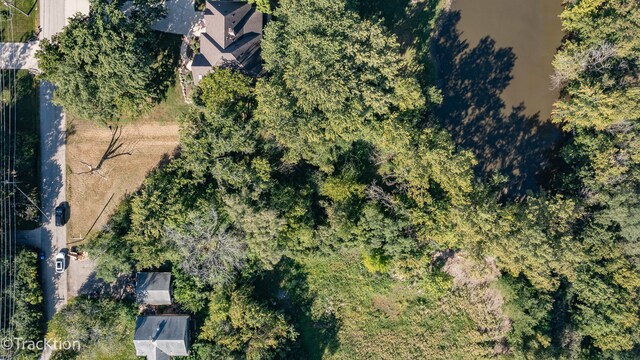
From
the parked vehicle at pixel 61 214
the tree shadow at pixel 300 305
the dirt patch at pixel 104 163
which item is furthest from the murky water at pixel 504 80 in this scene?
the parked vehicle at pixel 61 214

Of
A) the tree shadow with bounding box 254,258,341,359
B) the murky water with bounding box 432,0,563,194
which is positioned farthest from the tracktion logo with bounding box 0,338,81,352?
the murky water with bounding box 432,0,563,194

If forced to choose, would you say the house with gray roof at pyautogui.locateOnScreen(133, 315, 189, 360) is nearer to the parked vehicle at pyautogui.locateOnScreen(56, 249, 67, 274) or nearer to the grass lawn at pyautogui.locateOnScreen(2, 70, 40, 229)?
the parked vehicle at pyautogui.locateOnScreen(56, 249, 67, 274)

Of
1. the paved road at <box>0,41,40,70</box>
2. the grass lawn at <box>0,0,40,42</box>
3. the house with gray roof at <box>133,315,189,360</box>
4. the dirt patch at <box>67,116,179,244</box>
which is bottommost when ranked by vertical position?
the house with gray roof at <box>133,315,189,360</box>

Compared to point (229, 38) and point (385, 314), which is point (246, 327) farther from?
point (229, 38)

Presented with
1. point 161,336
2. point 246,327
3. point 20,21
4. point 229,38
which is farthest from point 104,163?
point 246,327

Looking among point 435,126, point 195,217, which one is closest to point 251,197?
point 195,217

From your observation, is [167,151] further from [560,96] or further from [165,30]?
[560,96]

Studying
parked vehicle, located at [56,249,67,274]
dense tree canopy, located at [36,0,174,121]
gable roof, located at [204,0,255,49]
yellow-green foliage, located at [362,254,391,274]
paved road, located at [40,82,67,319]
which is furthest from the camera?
paved road, located at [40,82,67,319]
